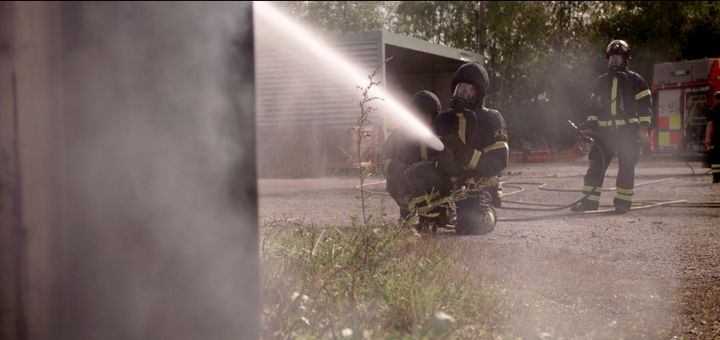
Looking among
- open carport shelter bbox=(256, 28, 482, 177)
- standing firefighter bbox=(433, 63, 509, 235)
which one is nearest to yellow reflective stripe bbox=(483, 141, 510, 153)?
standing firefighter bbox=(433, 63, 509, 235)

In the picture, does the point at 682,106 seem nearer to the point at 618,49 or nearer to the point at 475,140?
the point at 618,49

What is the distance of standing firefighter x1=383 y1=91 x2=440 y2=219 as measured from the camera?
18.0ft

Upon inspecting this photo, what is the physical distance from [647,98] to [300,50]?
1023 centimetres

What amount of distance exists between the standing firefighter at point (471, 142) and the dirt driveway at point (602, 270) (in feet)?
0.73

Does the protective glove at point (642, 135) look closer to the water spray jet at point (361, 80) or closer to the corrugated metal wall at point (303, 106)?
the water spray jet at point (361, 80)

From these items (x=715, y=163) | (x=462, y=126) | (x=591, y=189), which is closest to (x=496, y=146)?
(x=462, y=126)

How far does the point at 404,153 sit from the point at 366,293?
9.41 feet

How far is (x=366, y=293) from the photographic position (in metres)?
2.83

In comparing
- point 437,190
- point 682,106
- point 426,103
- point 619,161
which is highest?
point 682,106

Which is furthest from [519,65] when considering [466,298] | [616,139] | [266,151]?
[466,298]

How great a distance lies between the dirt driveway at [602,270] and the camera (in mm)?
2895

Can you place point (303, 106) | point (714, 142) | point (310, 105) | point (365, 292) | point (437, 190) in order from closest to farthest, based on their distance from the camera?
point (365, 292), point (437, 190), point (714, 142), point (310, 105), point (303, 106)

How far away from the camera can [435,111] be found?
19.3ft

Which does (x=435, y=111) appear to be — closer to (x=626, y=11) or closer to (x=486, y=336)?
(x=486, y=336)
